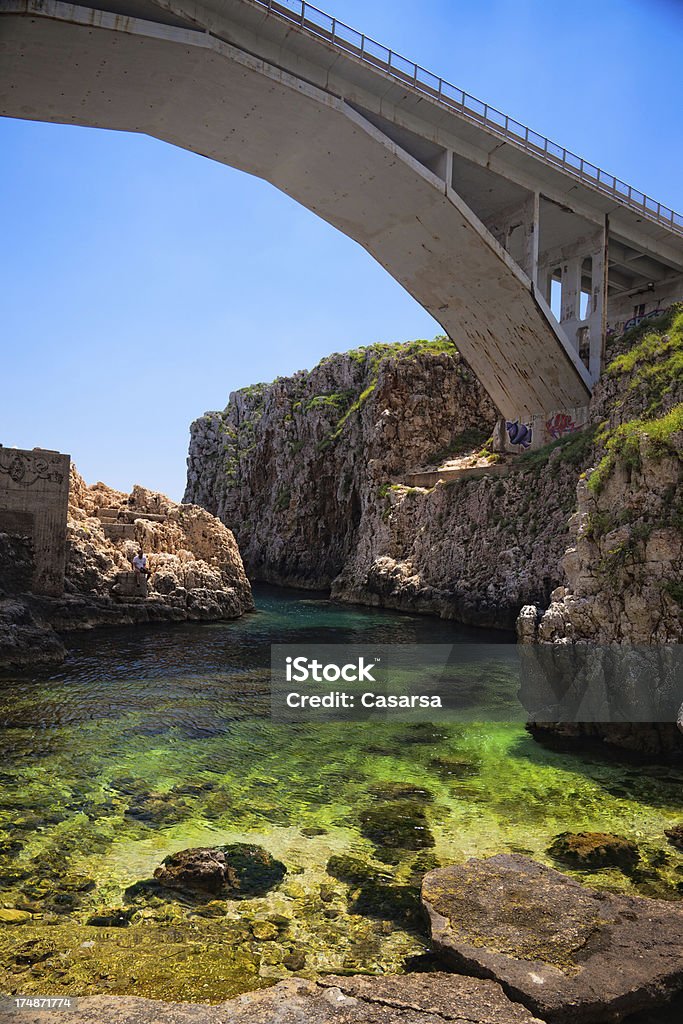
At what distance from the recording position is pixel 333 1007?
351 centimetres

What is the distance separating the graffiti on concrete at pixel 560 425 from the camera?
29.6 m

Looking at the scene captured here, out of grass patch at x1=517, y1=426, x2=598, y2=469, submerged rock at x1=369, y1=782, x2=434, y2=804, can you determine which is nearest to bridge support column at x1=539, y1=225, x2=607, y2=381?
grass patch at x1=517, y1=426, x2=598, y2=469

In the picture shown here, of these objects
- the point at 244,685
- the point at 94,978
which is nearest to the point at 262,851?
the point at 94,978

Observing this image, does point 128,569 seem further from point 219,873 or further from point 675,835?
point 675,835

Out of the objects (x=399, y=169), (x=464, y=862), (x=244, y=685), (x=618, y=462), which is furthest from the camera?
(x=399, y=169)

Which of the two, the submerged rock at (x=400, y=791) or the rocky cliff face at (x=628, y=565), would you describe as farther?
the rocky cliff face at (x=628, y=565)

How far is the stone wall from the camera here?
18359 mm

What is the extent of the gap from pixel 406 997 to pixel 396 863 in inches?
80.1

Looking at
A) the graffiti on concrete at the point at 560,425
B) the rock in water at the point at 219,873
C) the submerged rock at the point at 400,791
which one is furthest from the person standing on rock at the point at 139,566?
the graffiti on concrete at the point at 560,425

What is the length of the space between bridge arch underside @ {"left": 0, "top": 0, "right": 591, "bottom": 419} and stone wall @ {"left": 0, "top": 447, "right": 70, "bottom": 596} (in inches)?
409

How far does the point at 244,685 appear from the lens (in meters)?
13.1

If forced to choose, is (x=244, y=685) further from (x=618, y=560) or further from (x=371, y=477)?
(x=371, y=477)

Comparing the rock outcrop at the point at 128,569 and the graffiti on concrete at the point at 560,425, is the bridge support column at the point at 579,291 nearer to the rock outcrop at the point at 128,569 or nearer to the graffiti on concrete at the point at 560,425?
the graffiti on concrete at the point at 560,425

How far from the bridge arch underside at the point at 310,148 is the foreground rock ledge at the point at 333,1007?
20.1m
